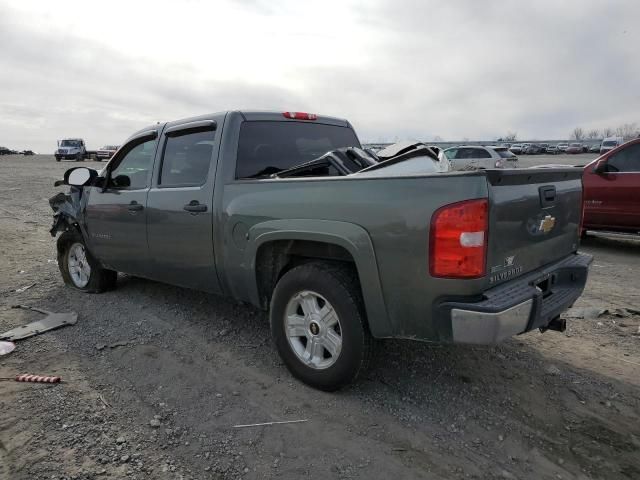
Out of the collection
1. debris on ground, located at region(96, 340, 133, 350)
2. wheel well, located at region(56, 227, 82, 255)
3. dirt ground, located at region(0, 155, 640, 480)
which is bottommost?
dirt ground, located at region(0, 155, 640, 480)

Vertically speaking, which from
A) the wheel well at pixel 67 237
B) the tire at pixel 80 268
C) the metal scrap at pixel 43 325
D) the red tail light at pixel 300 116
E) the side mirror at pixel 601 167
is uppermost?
the red tail light at pixel 300 116

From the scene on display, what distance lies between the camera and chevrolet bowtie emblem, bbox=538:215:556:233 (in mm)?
2996

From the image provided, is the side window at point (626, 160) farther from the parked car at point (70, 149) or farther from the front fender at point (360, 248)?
the parked car at point (70, 149)

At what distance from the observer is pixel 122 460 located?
259cm

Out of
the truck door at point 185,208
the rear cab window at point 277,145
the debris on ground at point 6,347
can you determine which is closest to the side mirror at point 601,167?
the rear cab window at point 277,145

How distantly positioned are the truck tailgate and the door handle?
2223 millimetres

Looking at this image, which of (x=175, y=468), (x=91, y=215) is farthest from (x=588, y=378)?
(x=91, y=215)

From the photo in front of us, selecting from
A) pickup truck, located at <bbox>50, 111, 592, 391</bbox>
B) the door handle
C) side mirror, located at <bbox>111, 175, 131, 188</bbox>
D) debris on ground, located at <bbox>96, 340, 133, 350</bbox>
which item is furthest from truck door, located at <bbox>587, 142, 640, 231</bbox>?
debris on ground, located at <bbox>96, 340, 133, 350</bbox>

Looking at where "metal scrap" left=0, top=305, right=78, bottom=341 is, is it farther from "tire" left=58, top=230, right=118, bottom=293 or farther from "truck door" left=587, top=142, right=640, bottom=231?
"truck door" left=587, top=142, right=640, bottom=231

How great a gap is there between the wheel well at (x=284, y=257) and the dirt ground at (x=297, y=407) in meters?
0.63

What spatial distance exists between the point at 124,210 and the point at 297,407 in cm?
277

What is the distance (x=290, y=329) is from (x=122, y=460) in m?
1.28

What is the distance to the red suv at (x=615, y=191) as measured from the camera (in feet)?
24.4

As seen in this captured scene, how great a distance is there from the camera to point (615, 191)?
299 inches
